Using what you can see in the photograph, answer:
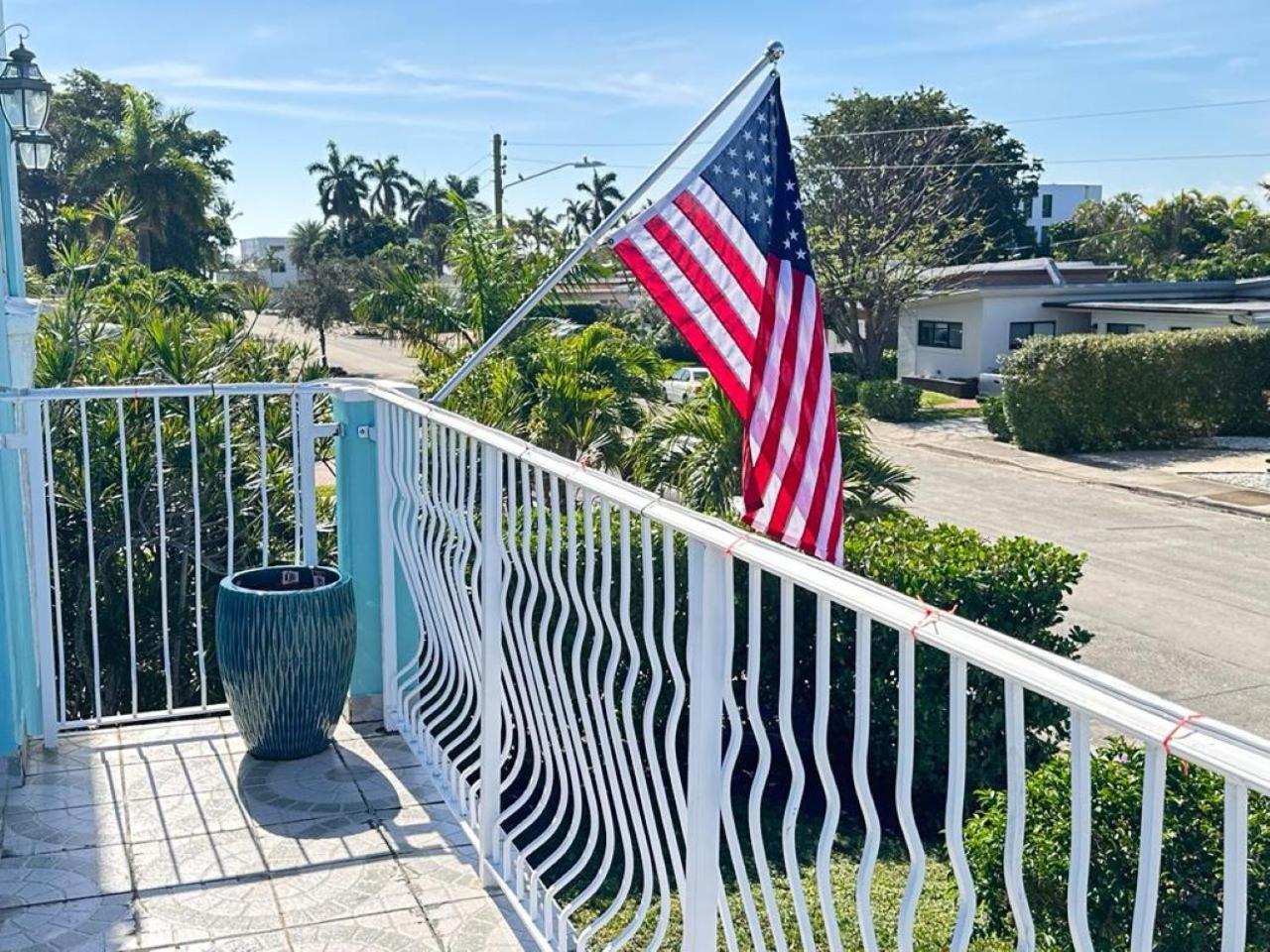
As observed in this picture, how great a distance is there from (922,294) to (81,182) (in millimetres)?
28982

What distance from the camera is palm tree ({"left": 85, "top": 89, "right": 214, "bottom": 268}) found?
1608 inches

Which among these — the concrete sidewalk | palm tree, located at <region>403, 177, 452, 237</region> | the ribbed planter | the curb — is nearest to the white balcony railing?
the ribbed planter

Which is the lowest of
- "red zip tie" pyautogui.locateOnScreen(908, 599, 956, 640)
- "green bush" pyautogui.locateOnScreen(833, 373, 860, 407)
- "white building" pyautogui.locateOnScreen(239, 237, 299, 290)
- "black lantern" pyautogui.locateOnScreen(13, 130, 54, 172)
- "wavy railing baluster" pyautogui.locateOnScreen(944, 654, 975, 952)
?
"green bush" pyautogui.locateOnScreen(833, 373, 860, 407)

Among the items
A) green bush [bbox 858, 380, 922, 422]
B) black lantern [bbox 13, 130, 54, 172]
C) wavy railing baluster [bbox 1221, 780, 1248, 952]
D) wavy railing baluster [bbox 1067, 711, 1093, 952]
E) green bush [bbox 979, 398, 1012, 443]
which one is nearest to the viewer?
wavy railing baluster [bbox 1221, 780, 1248, 952]

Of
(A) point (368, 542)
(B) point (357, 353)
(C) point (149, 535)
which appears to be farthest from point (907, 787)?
(B) point (357, 353)

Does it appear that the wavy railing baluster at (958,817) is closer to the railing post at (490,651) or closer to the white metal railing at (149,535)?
the railing post at (490,651)

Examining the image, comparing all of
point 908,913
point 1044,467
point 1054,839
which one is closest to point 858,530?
point 1054,839

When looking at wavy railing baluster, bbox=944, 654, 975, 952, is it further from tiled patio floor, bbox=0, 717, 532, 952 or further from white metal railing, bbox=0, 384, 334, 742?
white metal railing, bbox=0, 384, 334, 742

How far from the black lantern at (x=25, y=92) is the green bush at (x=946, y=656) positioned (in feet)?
15.5

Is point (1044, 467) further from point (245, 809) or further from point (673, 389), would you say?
point (245, 809)

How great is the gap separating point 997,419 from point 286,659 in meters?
21.9

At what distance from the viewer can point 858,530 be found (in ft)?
22.4

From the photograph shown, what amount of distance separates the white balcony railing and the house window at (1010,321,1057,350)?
2644 cm

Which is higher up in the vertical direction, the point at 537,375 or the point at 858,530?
the point at 537,375
